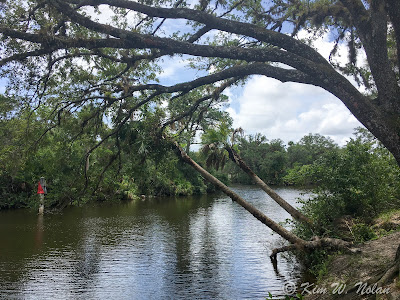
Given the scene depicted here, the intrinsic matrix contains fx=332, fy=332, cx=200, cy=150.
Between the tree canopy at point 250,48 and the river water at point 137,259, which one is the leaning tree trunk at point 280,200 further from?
the tree canopy at point 250,48

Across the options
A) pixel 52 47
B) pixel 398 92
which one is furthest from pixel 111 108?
pixel 398 92

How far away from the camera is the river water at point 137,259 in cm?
1065

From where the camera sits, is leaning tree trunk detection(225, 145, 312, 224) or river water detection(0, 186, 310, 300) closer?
river water detection(0, 186, 310, 300)

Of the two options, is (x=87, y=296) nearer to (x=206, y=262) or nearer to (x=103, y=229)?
(x=206, y=262)

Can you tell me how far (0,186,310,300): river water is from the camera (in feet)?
34.9

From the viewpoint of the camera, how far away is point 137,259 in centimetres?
1413

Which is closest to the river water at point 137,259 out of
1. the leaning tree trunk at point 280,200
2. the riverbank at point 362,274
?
the leaning tree trunk at point 280,200

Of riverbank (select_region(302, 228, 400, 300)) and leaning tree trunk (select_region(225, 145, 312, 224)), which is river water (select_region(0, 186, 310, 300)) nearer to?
leaning tree trunk (select_region(225, 145, 312, 224))

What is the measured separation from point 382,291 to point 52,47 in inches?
286

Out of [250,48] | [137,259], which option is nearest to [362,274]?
[250,48]

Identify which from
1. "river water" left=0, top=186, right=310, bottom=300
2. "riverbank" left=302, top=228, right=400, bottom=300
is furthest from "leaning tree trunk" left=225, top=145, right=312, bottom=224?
"riverbank" left=302, top=228, right=400, bottom=300

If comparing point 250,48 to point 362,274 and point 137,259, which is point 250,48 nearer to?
point 362,274

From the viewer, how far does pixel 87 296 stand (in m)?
10.2

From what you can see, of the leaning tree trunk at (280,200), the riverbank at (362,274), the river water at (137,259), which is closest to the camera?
the riverbank at (362,274)
